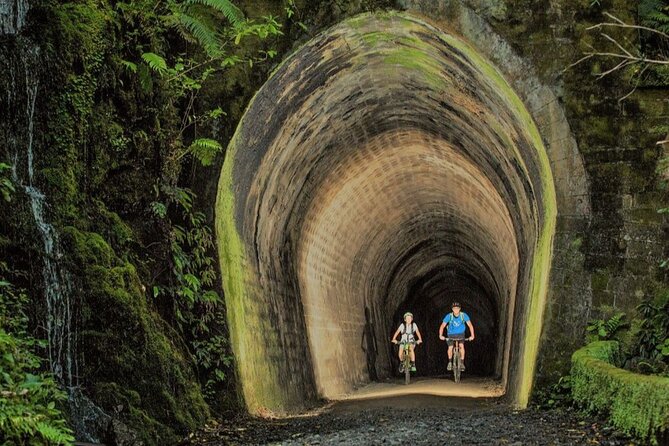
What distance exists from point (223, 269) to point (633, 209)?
16.9 ft

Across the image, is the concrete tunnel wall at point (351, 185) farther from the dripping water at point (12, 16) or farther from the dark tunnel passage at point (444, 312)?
the dark tunnel passage at point (444, 312)

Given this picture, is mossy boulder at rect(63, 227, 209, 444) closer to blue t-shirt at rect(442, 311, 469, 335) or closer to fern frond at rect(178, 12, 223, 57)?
fern frond at rect(178, 12, 223, 57)

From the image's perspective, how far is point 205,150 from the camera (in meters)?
10.7

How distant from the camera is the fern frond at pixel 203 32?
33.3ft

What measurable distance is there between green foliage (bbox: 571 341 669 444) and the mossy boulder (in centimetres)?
417

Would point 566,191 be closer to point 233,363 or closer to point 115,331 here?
point 233,363

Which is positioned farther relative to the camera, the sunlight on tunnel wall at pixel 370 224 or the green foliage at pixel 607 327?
the sunlight on tunnel wall at pixel 370 224

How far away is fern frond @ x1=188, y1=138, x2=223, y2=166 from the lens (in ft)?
34.7

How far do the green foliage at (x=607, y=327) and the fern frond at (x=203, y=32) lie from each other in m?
5.66

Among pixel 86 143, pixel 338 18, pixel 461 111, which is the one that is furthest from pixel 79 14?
pixel 461 111

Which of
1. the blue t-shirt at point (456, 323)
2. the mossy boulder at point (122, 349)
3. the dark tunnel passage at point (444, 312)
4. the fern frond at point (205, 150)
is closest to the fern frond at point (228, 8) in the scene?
the fern frond at point (205, 150)

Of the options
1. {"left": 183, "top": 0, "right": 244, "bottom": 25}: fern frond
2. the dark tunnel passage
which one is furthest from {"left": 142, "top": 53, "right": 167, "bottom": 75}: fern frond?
the dark tunnel passage

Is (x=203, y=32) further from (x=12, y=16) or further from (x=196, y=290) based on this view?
(x=196, y=290)

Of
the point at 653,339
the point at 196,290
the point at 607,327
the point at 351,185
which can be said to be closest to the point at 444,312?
the point at 351,185
